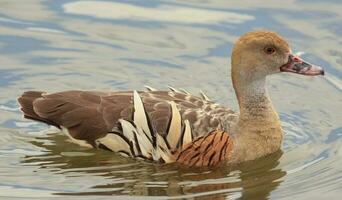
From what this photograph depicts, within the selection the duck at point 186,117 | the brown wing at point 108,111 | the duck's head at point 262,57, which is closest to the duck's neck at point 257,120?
the duck at point 186,117

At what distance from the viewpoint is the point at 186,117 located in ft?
44.2

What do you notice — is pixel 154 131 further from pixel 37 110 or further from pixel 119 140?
pixel 37 110

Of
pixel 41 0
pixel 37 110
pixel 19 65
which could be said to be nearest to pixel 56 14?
pixel 41 0

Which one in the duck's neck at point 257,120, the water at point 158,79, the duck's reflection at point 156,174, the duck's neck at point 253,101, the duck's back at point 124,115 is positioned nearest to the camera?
the duck's reflection at point 156,174

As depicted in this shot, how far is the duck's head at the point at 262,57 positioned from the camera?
13.8 meters

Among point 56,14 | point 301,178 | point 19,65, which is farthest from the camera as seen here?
point 56,14

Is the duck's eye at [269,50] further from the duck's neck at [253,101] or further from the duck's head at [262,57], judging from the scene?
the duck's neck at [253,101]

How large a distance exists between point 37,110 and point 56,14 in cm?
416

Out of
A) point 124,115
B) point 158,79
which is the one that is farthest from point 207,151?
point 158,79

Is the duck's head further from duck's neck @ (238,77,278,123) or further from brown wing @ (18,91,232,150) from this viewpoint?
brown wing @ (18,91,232,150)

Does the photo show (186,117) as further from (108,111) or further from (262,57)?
(262,57)

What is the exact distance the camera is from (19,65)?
52.7 feet

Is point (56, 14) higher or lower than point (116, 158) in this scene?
higher

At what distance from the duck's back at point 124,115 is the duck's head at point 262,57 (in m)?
0.56
